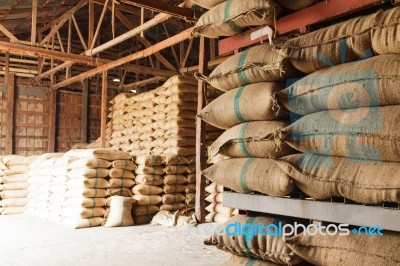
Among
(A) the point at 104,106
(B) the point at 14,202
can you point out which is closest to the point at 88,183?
(B) the point at 14,202

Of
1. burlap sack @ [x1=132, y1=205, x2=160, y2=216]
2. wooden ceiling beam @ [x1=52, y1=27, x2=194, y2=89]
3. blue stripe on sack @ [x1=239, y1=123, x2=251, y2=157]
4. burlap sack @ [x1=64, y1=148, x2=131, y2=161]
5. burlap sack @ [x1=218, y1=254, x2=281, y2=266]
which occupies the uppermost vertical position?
wooden ceiling beam @ [x1=52, y1=27, x2=194, y2=89]

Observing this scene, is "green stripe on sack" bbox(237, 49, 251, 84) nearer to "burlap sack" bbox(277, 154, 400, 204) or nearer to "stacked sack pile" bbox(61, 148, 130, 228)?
"burlap sack" bbox(277, 154, 400, 204)

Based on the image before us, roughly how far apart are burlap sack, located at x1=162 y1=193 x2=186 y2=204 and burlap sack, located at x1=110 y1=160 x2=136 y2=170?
923mm

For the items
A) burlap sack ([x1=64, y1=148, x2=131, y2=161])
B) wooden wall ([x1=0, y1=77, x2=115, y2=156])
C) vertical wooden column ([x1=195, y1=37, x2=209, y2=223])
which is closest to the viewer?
vertical wooden column ([x1=195, y1=37, x2=209, y2=223])

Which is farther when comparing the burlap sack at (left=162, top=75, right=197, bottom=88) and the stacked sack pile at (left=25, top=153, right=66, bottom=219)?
the burlap sack at (left=162, top=75, right=197, bottom=88)

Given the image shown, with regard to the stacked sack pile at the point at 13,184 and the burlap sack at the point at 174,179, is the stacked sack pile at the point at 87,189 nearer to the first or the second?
the burlap sack at the point at 174,179

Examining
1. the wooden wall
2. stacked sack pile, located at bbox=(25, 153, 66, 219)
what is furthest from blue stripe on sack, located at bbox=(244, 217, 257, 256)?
the wooden wall

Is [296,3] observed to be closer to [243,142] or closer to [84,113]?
[243,142]

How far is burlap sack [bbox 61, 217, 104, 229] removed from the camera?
7554 mm

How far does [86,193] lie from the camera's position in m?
7.75

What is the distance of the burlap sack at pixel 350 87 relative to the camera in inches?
89.9

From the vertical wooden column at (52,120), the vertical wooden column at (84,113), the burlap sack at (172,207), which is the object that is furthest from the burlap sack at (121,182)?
the vertical wooden column at (84,113)

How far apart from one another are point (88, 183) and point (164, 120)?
8.00ft

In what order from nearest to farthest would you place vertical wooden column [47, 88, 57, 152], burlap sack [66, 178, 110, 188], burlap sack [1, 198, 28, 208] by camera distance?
burlap sack [66, 178, 110, 188]
burlap sack [1, 198, 28, 208]
vertical wooden column [47, 88, 57, 152]
